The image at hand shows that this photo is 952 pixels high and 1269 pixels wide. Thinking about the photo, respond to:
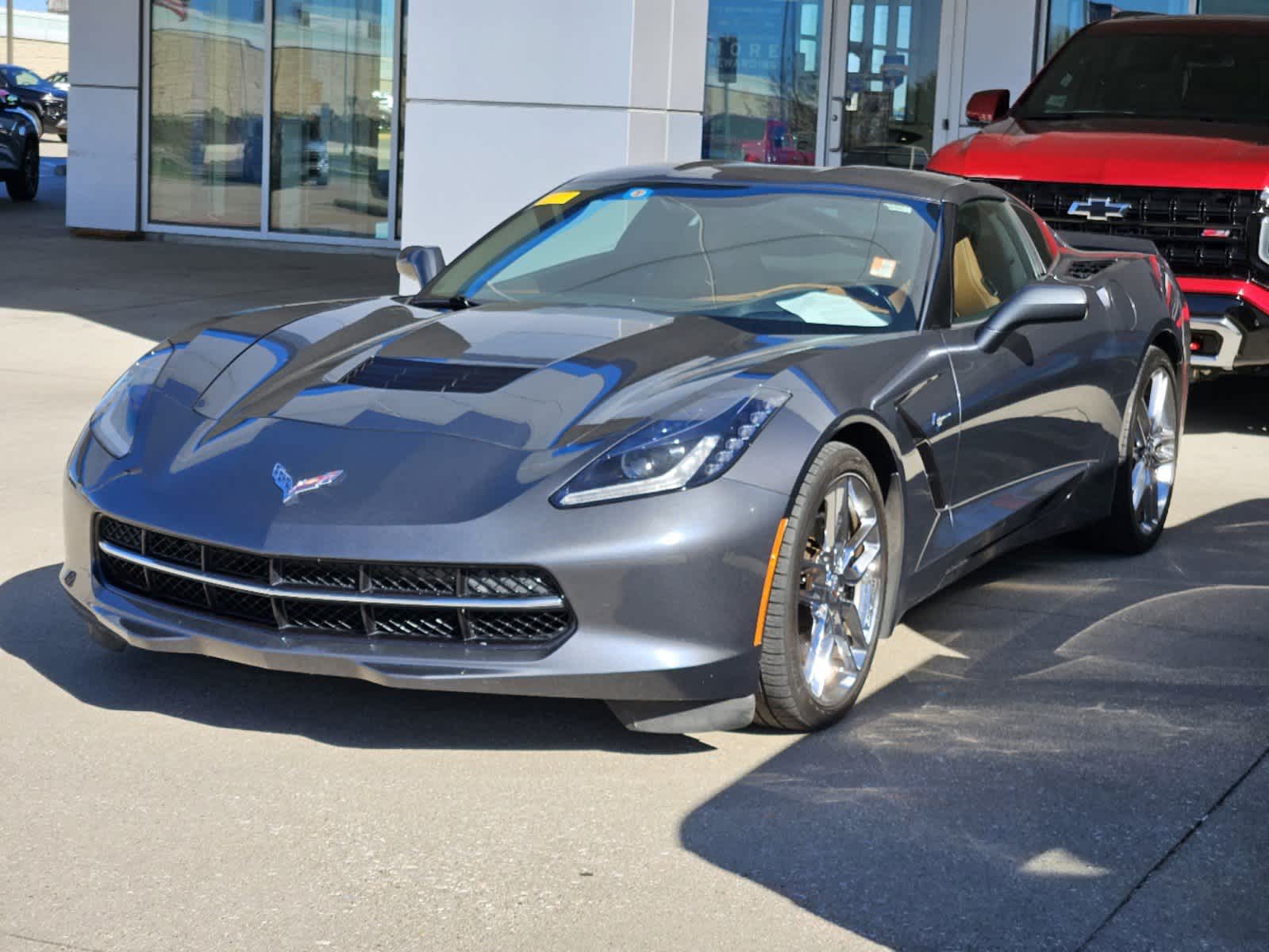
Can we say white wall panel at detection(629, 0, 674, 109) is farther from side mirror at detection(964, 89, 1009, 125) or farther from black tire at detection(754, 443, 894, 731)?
black tire at detection(754, 443, 894, 731)

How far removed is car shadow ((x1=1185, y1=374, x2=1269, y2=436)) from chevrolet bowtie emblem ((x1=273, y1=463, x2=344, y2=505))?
18.8 ft

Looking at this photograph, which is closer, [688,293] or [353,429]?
[353,429]

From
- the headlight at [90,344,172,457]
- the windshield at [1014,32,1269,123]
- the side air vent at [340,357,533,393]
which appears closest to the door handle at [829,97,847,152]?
the windshield at [1014,32,1269,123]

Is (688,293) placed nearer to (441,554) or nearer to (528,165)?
(441,554)

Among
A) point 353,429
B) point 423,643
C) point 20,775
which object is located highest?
point 353,429

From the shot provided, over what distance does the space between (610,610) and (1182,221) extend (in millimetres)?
5623

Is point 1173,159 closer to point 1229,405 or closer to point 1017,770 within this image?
point 1229,405

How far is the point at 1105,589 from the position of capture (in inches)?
231

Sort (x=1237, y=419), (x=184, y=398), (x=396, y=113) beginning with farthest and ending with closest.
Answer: (x=396, y=113) < (x=1237, y=419) < (x=184, y=398)

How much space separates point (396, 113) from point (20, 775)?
581 inches

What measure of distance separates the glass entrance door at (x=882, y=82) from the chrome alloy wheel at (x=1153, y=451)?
9.02m

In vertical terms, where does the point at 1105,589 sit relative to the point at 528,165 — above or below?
below

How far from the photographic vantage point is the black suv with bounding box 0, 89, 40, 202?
71.5 feet

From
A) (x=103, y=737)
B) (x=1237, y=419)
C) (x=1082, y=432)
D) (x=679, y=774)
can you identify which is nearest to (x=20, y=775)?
(x=103, y=737)
